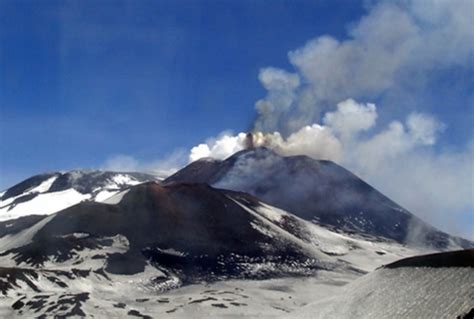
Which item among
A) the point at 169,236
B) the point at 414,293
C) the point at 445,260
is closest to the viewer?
the point at 414,293

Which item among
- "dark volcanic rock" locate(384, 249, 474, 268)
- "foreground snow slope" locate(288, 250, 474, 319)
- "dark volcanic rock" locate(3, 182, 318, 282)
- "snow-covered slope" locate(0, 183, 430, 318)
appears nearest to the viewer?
"foreground snow slope" locate(288, 250, 474, 319)

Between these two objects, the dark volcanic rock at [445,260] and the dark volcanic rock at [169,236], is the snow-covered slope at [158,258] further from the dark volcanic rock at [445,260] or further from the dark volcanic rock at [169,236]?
the dark volcanic rock at [445,260]

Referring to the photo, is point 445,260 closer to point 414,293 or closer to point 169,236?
point 414,293

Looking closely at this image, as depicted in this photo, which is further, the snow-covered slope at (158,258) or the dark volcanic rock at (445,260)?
the snow-covered slope at (158,258)

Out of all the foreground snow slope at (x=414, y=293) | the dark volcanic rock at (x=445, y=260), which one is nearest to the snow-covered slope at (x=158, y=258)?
the foreground snow slope at (x=414, y=293)

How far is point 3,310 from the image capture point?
99875 mm

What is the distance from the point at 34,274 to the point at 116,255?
31.8 meters

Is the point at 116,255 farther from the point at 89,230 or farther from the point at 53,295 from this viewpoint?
the point at 53,295

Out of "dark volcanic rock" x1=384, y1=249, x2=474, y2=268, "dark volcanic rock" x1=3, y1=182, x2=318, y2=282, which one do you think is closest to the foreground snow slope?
"dark volcanic rock" x1=384, y1=249, x2=474, y2=268

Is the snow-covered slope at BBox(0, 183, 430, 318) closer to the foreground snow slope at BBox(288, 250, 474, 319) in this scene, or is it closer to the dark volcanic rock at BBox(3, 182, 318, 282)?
the dark volcanic rock at BBox(3, 182, 318, 282)

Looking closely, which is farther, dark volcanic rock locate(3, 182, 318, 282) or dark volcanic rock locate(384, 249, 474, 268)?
dark volcanic rock locate(3, 182, 318, 282)

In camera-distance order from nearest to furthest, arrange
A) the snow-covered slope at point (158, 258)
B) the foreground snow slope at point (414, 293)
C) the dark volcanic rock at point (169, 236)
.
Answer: the foreground snow slope at point (414, 293), the snow-covered slope at point (158, 258), the dark volcanic rock at point (169, 236)

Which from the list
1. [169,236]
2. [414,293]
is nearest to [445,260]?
[414,293]

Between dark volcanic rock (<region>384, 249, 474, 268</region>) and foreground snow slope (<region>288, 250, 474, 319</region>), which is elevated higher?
dark volcanic rock (<region>384, 249, 474, 268</region>)
